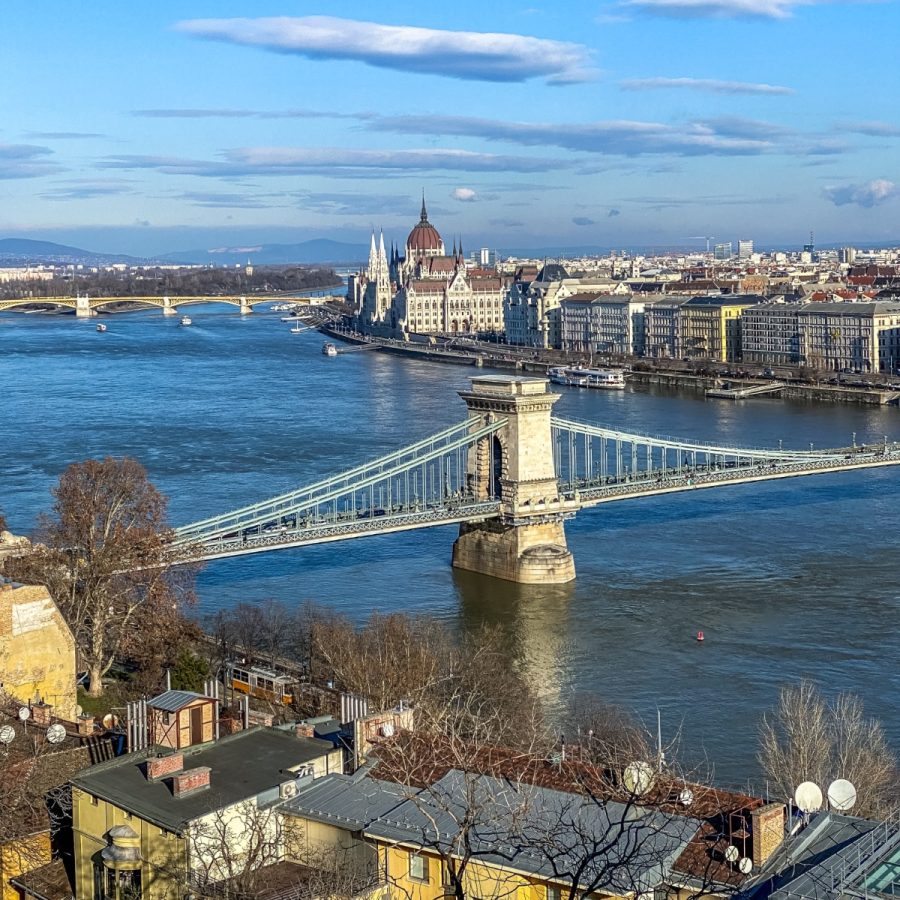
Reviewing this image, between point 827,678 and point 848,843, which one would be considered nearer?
point 848,843

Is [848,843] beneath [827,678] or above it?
above

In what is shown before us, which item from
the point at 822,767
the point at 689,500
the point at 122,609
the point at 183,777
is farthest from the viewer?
the point at 689,500

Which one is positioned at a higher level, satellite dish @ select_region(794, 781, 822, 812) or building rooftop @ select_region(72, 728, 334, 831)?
satellite dish @ select_region(794, 781, 822, 812)

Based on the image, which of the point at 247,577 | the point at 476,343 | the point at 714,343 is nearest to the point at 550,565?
the point at 247,577

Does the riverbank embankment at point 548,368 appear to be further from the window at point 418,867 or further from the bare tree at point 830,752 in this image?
the window at point 418,867

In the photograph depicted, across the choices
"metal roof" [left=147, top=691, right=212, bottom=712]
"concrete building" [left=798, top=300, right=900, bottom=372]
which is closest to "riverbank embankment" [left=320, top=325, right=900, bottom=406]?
"concrete building" [left=798, top=300, right=900, bottom=372]

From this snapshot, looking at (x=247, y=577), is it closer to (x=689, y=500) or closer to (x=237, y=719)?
(x=689, y=500)

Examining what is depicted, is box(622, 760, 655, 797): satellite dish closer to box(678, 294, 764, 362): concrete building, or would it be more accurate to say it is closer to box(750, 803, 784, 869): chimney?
box(750, 803, 784, 869): chimney
